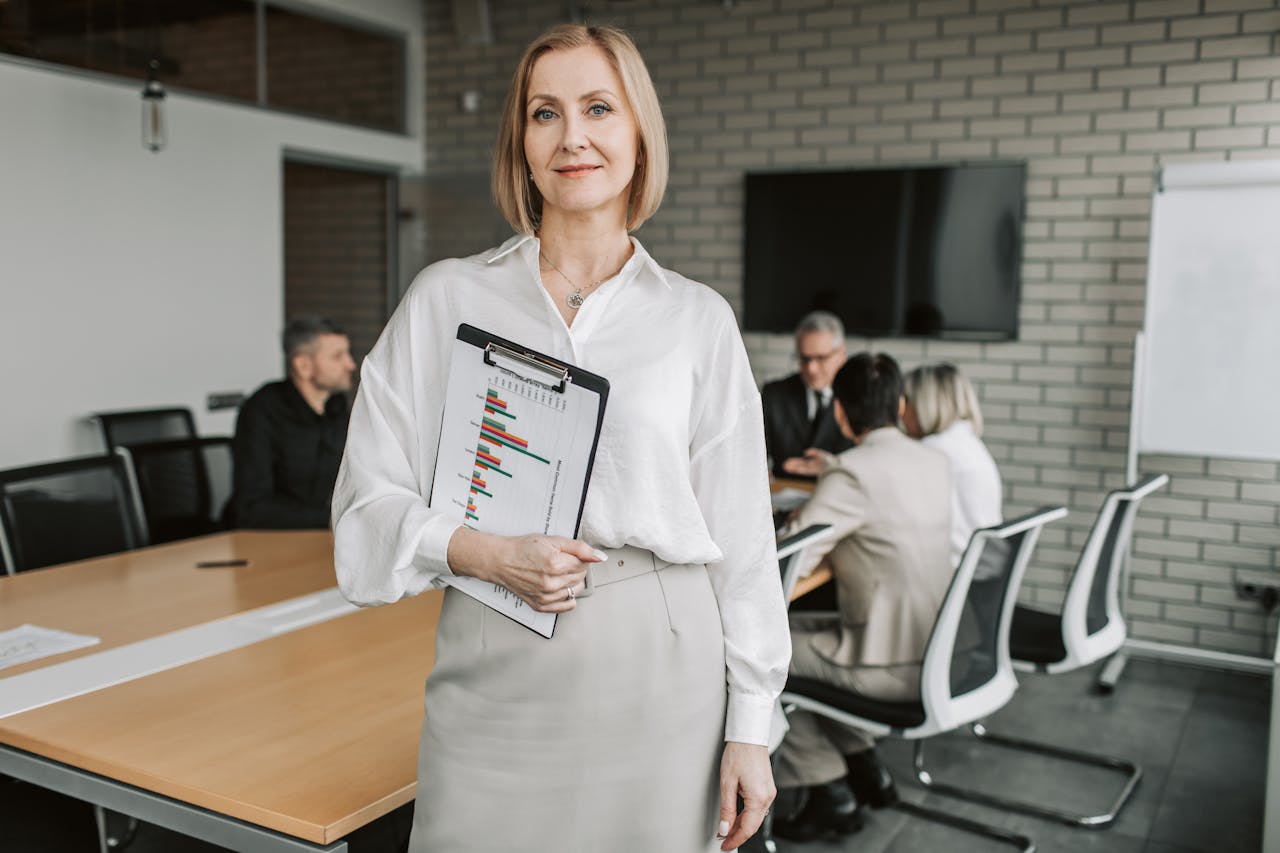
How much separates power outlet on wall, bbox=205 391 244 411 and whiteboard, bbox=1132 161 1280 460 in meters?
4.12

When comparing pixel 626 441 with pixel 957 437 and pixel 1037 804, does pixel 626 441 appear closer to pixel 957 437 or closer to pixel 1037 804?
pixel 957 437

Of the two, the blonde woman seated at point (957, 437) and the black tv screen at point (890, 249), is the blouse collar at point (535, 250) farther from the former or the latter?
the black tv screen at point (890, 249)

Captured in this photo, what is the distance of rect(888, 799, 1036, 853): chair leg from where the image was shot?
2957 millimetres

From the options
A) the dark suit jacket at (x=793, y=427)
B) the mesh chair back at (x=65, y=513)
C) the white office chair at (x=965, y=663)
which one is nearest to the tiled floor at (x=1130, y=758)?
the white office chair at (x=965, y=663)

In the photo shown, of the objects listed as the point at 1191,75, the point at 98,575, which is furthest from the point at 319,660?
the point at 1191,75

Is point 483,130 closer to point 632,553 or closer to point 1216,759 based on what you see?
point 1216,759

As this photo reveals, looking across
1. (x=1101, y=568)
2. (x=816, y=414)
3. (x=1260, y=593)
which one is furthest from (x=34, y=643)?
(x=1260, y=593)

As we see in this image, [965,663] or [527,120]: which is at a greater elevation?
[527,120]

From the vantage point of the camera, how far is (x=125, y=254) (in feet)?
16.2

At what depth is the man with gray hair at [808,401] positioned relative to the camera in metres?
4.54

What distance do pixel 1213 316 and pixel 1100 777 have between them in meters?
2.00

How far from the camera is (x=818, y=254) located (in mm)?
5422

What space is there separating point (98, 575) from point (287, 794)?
1.49 meters

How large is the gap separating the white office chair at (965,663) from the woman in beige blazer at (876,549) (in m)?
0.06
